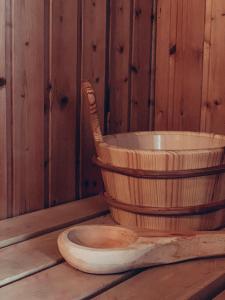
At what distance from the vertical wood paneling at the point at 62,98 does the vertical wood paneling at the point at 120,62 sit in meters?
0.18

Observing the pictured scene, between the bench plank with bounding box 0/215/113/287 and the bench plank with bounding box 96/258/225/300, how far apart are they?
0.18 metres

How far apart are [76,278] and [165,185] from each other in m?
0.30

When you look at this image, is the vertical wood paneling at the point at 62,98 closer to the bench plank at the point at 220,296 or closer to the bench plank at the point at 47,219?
the bench plank at the point at 47,219

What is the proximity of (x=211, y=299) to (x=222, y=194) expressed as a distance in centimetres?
34

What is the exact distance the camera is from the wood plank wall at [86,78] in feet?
4.45

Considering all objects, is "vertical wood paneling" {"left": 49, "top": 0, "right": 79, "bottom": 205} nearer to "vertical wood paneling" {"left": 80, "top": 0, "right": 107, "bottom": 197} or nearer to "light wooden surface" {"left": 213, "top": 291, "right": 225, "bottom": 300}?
"vertical wood paneling" {"left": 80, "top": 0, "right": 107, "bottom": 197}

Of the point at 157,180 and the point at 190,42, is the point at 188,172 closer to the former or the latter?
the point at 157,180

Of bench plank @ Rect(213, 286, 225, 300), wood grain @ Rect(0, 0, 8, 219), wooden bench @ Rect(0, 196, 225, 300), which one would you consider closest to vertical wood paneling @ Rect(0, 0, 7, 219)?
wood grain @ Rect(0, 0, 8, 219)

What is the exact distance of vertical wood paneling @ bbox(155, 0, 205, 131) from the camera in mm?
1681

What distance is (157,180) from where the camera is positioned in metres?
1.14

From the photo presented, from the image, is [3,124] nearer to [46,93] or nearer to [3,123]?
[3,123]

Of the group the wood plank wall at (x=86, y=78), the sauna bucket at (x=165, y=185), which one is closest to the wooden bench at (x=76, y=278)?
the sauna bucket at (x=165, y=185)

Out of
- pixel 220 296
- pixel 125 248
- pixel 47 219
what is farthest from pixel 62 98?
pixel 220 296

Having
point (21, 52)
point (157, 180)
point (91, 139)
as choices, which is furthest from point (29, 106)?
point (157, 180)
